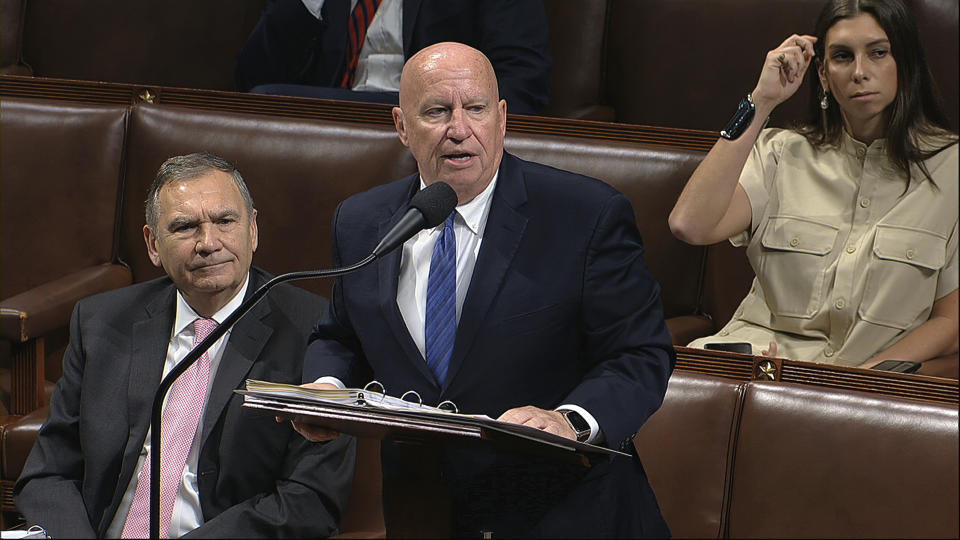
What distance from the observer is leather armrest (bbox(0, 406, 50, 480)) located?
1318 mm

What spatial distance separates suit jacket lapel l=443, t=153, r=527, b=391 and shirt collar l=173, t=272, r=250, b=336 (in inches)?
12.7

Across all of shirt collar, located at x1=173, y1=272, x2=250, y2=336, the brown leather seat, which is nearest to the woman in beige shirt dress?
the brown leather seat

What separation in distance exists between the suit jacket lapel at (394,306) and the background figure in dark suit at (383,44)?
683mm

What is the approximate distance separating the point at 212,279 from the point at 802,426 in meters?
0.57

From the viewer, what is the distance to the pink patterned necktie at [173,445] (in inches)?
42.4

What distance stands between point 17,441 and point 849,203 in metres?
0.99

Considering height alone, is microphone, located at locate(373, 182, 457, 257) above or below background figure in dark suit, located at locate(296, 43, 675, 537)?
above

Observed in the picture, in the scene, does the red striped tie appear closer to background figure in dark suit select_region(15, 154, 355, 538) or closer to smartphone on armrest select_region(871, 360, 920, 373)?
background figure in dark suit select_region(15, 154, 355, 538)

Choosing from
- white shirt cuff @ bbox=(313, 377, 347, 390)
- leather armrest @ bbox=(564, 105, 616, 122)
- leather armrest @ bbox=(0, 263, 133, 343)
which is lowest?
leather armrest @ bbox=(0, 263, 133, 343)

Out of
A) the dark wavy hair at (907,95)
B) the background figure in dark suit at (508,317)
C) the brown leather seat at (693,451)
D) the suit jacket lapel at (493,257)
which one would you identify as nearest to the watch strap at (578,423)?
the background figure in dark suit at (508,317)

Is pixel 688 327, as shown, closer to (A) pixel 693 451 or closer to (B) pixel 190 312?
(A) pixel 693 451

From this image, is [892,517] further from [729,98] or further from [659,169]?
[729,98]

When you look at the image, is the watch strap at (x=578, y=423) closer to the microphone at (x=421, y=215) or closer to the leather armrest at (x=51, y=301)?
the microphone at (x=421, y=215)

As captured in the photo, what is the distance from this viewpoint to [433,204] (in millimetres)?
786
